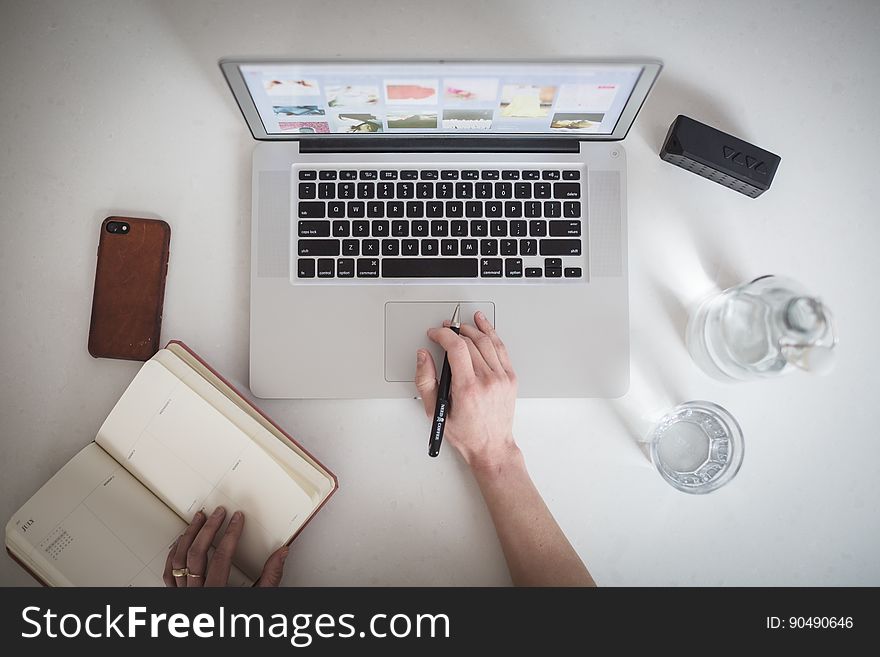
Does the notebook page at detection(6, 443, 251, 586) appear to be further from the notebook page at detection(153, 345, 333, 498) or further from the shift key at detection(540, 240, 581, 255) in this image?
the shift key at detection(540, 240, 581, 255)

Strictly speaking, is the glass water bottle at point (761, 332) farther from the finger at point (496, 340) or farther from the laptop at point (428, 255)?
the finger at point (496, 340)

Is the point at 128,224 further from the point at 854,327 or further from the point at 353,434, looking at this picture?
the point at 854,327

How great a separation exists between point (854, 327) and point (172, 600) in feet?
3.61

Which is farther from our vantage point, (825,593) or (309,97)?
(825,593)

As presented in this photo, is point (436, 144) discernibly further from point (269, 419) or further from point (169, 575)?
point (169, 575)

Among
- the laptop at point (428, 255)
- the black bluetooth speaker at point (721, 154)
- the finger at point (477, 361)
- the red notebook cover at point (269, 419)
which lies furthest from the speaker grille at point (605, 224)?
the red notebook cover at point (269, 419)

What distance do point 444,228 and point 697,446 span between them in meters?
0.52

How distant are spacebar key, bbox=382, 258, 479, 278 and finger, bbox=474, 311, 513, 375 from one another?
66mm

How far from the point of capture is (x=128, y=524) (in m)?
0.84

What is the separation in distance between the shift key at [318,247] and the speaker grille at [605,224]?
388 millimetres

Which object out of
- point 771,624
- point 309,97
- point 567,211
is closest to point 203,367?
point 309,97

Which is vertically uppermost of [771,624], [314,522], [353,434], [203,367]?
[203,367]

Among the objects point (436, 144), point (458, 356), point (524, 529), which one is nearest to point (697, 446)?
point (524, 529)

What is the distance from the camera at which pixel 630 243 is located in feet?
3.06
